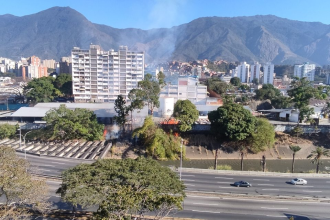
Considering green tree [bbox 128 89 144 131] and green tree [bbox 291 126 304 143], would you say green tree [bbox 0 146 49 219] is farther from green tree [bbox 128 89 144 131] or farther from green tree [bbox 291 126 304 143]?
green tree [bbox 291 126 304 143]

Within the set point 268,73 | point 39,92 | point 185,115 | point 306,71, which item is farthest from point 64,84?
point 306,71

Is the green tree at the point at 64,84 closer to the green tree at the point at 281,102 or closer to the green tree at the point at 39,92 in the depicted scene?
the green tree at the point at 39,92

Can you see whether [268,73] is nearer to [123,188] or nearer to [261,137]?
[261,137]

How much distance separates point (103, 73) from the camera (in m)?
36.8

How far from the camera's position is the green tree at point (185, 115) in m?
20.5

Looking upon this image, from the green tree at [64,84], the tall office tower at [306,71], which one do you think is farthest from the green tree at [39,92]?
the tall office tower at [306,71]

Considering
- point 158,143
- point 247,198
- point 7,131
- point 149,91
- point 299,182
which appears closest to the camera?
point 247,198

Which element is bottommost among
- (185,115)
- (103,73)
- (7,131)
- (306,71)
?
(7,131)

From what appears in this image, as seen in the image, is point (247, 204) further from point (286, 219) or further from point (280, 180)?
point (280, 180)

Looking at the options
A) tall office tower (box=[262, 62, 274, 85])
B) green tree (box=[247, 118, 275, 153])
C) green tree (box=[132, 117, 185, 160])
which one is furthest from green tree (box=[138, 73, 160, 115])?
tall office tower (box=[262, 62, 274, 85])

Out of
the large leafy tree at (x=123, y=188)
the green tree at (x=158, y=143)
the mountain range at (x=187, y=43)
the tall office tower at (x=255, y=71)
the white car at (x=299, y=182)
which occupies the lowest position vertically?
the white car at (x=299, y=182)

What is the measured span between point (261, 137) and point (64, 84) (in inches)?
1140

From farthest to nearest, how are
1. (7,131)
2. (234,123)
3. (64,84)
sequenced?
1. (64,84)
2. (7,131)
3. (234,123)

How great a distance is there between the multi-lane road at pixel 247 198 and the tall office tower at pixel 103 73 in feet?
76.9
